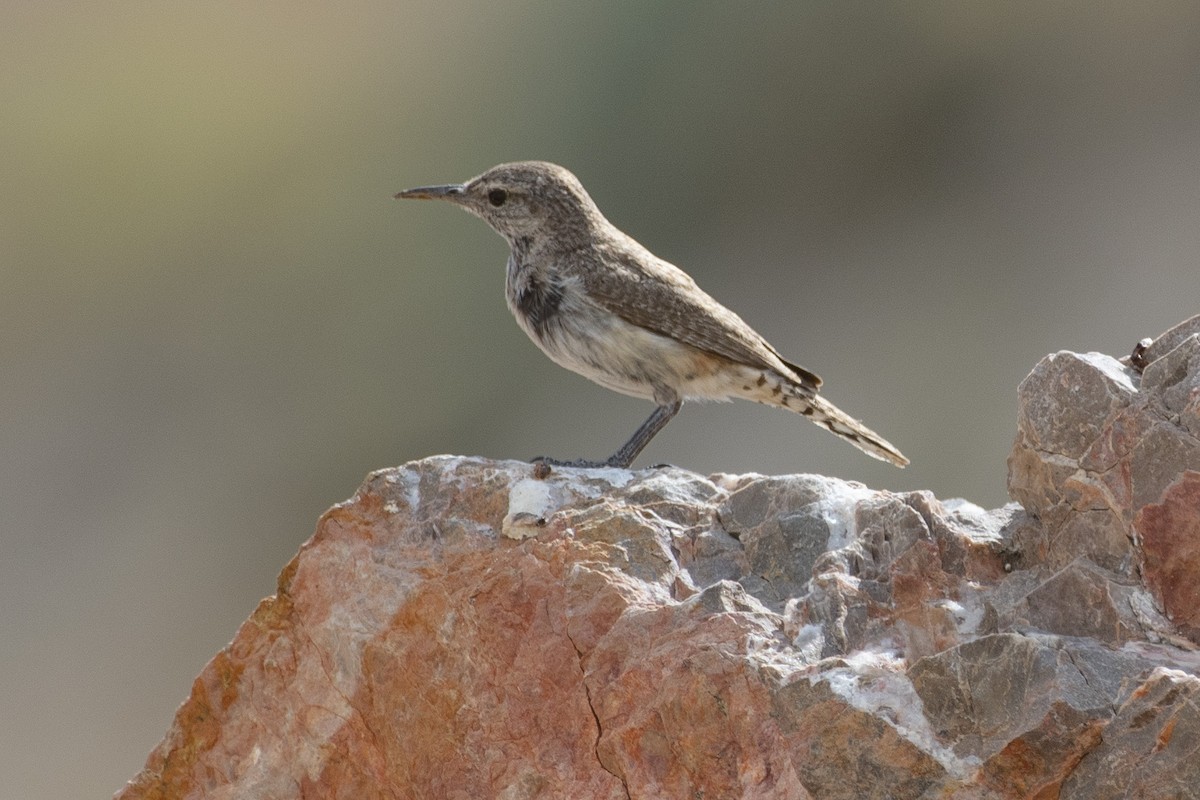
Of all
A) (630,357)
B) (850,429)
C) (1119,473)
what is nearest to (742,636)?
(1119,473)

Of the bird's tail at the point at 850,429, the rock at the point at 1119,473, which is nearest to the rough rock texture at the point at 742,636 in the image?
the rock at the point at 1119,473

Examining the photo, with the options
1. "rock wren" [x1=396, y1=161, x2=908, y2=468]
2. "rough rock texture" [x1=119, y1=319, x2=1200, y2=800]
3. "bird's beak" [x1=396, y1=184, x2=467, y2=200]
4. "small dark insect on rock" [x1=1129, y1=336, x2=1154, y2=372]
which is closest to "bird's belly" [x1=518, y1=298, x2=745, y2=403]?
"rock wren" [x1=396, y1=161, x2=908, y2=468]

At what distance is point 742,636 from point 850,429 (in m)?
2.86

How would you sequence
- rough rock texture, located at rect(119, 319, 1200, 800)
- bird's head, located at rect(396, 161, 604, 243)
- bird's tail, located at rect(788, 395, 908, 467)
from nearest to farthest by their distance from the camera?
1. rough rock texture, located at rect(119, 319, 1200, 800)
2. bird's tail, located at rect(788, 395, 908, 467)
3. bird's head, located at rect(396, 161, 604, 243)

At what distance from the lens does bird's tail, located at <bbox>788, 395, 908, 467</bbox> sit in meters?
6.08

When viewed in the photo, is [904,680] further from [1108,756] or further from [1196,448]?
[1196,448]

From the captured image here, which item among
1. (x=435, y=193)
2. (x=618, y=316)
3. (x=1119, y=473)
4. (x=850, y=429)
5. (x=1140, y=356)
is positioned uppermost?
(x=1140, y=356)

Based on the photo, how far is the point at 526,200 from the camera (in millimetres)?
6281

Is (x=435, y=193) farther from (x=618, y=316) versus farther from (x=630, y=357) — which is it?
(x=630, y=357)

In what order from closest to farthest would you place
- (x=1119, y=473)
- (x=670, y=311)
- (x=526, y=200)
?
(x=1119, y=473) → (x=670, y=311) → (x=526, y=200)

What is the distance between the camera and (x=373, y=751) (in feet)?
13.3

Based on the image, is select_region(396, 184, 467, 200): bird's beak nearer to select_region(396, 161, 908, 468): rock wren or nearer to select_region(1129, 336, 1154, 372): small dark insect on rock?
select_region(396, 161, 908, 468): rock wren

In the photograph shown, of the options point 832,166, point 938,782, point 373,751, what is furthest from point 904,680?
point 832,166

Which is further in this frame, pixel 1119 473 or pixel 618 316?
pixel 618 316
